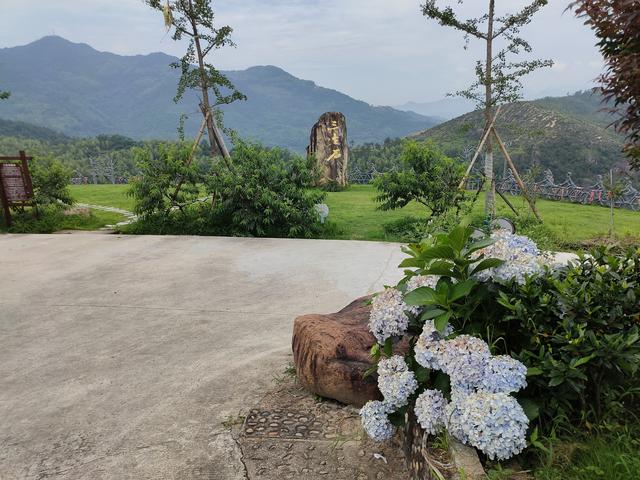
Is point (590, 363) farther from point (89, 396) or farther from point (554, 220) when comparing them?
point (554, 220)

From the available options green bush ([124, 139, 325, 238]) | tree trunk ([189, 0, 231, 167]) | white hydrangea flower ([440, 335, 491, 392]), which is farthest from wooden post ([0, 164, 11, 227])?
white hydrangea flower ([440, 335, 491, 392])

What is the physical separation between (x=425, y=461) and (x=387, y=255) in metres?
4.08

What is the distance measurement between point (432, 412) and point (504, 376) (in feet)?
0.93

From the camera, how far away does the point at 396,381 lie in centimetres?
182

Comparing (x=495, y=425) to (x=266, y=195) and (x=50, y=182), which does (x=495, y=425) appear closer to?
(x=266, y=195)

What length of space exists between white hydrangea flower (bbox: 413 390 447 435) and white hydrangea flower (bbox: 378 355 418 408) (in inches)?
3.9

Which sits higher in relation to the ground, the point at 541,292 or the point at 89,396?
the point at 541,292

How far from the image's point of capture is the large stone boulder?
7.63 feet

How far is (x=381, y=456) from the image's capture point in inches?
79.2

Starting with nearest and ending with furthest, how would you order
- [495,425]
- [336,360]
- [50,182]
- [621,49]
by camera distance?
1. [495,425]
2. [336,360]
3. [621,49]
4. [50,182]

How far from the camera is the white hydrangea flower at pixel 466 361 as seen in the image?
1585 mm

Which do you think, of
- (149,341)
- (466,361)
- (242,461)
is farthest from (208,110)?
(466,361)

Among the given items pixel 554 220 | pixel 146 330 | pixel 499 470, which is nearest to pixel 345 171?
pixel 554 220

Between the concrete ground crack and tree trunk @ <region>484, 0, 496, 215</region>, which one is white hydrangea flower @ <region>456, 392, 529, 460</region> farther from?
tree trunk @ <region>484, 0, 496, 215</region>
